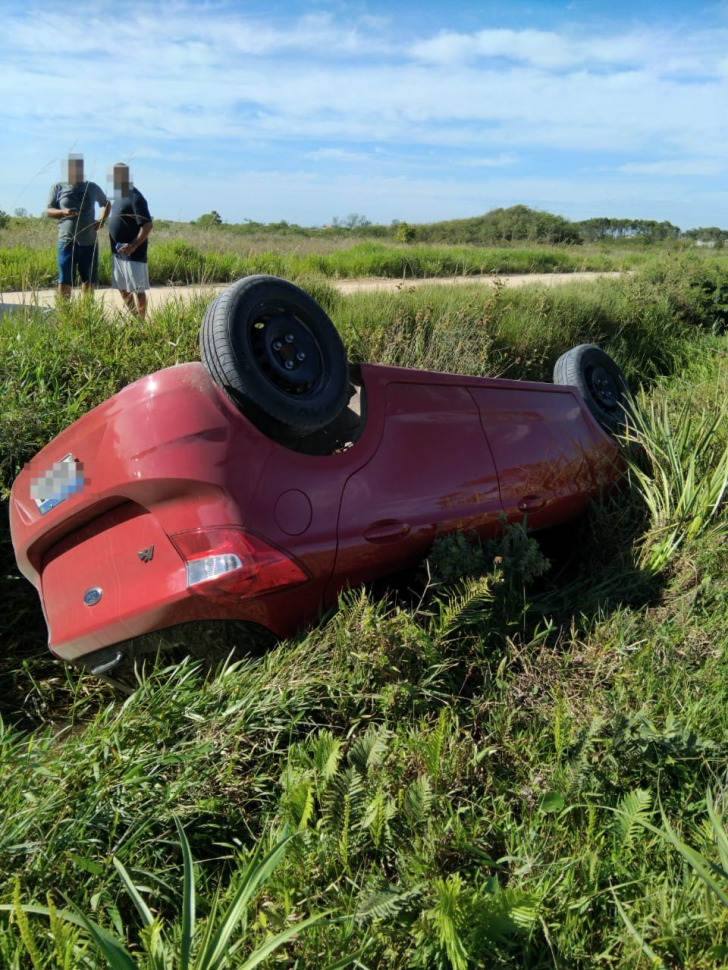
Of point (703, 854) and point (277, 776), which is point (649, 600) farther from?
point (277, 776)

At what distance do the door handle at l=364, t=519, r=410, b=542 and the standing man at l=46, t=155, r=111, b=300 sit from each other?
4.96 m

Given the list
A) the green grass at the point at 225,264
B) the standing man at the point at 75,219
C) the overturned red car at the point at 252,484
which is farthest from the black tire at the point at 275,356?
the standing man at the point at 75,219

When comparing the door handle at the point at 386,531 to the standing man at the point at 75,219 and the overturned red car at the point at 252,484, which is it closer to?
the overturned red car at the point at 252,484

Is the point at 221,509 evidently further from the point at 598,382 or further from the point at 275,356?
the point at 598,382

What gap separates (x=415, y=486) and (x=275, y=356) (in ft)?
2.83

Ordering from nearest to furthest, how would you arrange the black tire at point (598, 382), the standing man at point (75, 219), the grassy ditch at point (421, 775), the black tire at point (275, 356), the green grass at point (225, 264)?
the grassy ditch at point (421, 775) → the black tire at point (275, 356) → the black tire at point (598, 382) → the standing man at point (75, 219) → the green grass at point (225, 264)

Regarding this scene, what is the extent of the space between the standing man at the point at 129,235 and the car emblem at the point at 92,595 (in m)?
5.18

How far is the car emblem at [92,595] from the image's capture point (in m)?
2.86

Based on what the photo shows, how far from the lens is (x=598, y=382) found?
5.04 meters

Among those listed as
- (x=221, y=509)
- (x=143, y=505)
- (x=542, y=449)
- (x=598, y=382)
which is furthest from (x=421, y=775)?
(x=598, y=382)

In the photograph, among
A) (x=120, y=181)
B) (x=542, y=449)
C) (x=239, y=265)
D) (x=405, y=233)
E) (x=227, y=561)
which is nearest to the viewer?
(x=227, y=561)

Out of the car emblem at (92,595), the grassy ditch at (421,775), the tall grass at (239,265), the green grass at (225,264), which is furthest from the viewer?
the green grass at (225,264)

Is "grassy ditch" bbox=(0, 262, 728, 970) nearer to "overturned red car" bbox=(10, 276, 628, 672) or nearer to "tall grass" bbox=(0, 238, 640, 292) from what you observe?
"overturned red car" bbox=(10, 276, 628, 672)

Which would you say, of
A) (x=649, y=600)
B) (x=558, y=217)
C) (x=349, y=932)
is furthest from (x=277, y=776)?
(x=558, y=217)
